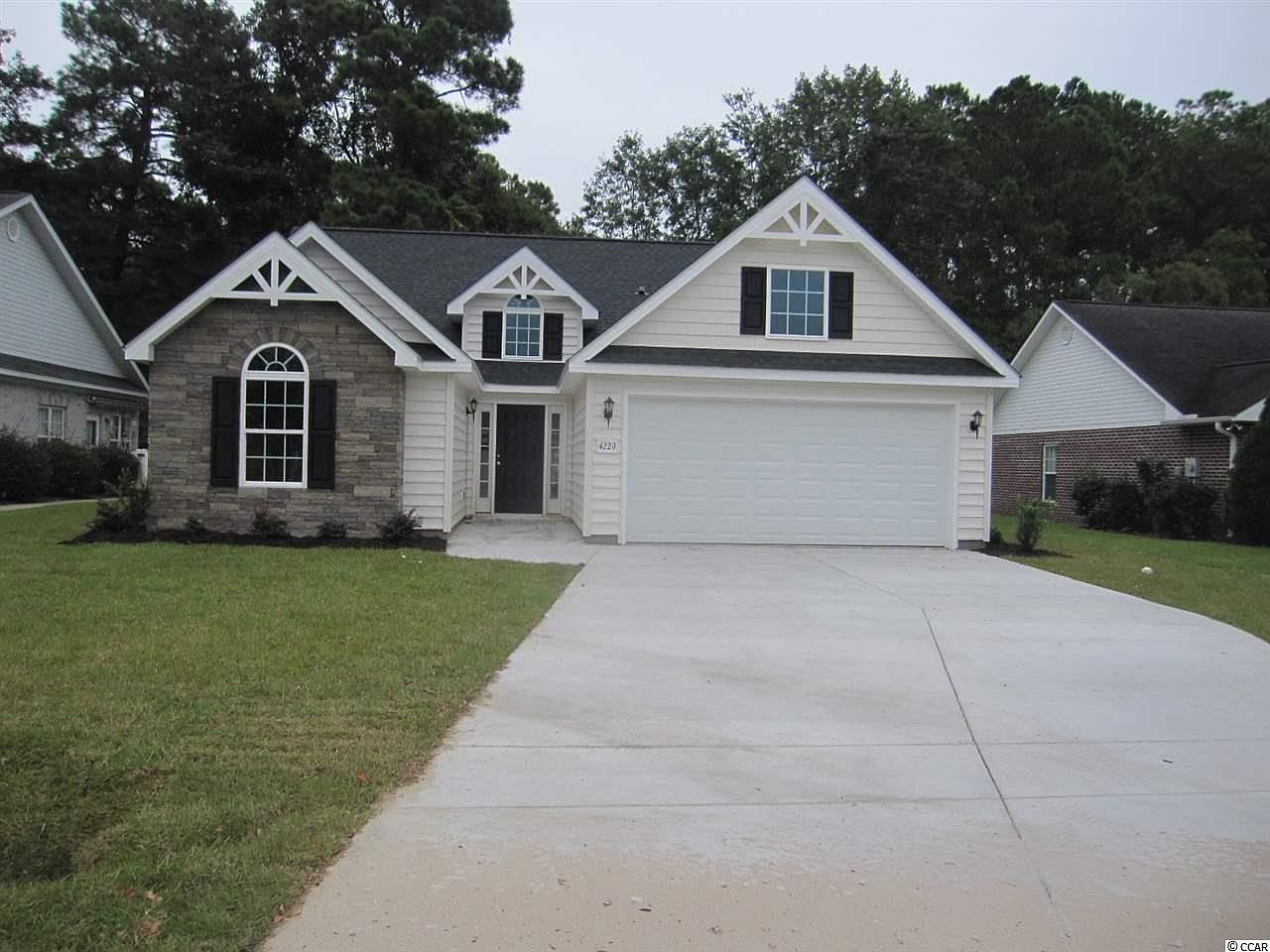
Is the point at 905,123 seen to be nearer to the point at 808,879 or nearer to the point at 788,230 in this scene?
the point at 788,230

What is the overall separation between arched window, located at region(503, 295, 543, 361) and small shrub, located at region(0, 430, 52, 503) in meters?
10.5

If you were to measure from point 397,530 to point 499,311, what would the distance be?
6.03 meters

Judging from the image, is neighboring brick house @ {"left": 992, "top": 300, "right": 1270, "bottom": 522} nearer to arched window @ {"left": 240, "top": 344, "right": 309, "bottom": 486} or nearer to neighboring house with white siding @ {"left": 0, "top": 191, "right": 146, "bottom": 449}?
arched window @ {"left": 240, "top": 344, "right": 309, "bottom": 486}

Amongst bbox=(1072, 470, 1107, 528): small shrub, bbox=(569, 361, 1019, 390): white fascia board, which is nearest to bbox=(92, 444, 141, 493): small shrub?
bbox=(569, 361, 1019, 390): white fascia board

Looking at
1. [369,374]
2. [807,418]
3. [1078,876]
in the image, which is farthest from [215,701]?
[807,418]

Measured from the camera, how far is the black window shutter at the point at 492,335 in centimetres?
1920

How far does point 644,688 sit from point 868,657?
209 centimetres

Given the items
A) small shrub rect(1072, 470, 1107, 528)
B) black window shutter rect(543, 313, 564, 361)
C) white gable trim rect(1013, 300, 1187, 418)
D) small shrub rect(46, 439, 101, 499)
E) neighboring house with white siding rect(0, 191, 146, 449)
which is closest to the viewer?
black window shutter rect(543, 313, 564, 361)

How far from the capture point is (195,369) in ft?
48.0

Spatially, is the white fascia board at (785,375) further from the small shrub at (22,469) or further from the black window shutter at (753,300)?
the small shrub at (22,469)

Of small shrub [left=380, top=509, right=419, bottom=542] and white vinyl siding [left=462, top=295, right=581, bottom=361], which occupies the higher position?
white vinyl siding [left=462, top=295, right=581, bottom=361]

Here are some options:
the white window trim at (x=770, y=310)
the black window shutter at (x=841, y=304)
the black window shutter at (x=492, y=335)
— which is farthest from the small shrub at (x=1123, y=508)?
the black window shutter at (x=492, y=335)

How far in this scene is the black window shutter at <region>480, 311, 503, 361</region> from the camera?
19203mm

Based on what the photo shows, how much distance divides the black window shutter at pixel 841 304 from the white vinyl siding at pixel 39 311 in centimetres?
1829
